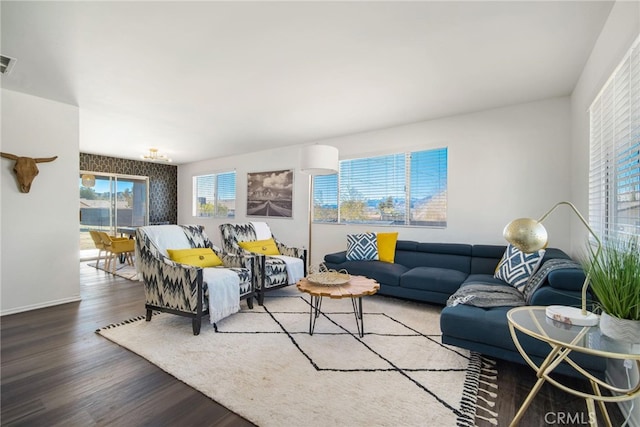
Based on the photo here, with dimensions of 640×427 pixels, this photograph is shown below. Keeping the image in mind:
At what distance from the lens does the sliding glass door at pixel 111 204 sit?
7062 millimetres

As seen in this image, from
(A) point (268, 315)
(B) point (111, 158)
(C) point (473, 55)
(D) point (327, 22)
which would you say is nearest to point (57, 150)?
(A) point (268, 315)

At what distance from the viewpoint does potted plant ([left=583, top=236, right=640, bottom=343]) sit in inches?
44.6

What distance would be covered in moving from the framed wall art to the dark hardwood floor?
386cm

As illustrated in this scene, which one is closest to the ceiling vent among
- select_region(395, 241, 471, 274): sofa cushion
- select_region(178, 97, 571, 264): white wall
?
select_region(178, 97, 571, 264): white wall

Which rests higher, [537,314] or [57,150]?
[57,150]

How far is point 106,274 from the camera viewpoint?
5285 mm

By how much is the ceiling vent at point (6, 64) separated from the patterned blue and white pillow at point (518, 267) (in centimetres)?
498

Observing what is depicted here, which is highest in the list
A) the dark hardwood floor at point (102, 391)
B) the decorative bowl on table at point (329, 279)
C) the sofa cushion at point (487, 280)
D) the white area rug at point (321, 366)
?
the decorative bowl on table at point (329, 279)

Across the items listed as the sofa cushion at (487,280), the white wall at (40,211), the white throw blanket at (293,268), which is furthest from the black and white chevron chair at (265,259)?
the sofa cushion at (487,280)

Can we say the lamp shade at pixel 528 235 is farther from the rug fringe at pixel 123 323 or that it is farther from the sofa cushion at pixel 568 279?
the rug fringe at pixel 123 323

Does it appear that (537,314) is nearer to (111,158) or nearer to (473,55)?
(473,55)

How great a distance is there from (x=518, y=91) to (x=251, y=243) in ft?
12.4

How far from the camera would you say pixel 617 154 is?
2.06 m

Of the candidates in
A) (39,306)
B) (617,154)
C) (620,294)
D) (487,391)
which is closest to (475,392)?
(487,391)
